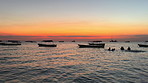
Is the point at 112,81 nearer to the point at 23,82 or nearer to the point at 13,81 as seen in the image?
the point at 23,82

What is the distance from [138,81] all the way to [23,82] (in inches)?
408

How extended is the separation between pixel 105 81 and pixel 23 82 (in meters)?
7.38

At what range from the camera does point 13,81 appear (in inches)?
417

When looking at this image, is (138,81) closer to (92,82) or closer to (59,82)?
(92,82)

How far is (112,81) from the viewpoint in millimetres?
10906

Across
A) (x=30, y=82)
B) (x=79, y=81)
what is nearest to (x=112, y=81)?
(x=79, y=81)

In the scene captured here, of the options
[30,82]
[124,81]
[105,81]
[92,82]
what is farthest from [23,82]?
[124,81]

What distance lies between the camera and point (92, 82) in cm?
1062

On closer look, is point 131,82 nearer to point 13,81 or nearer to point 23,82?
point 23,82

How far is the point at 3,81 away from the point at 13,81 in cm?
88

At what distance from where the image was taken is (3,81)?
1057 cm

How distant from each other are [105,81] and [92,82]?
4.17 feet

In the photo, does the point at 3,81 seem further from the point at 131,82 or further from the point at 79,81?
the point at 131,82

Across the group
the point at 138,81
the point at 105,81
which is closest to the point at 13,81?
the point at 105,81
